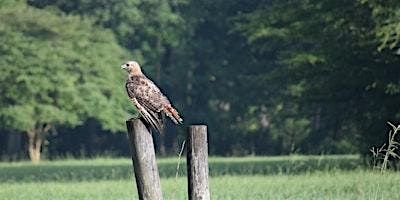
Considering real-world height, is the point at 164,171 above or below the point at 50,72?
below

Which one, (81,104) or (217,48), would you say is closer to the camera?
(81,104)

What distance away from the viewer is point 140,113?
36.3 ft

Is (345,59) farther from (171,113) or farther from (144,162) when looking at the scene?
(144,162)

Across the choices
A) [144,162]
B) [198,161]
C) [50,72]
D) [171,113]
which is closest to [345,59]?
[171,113]

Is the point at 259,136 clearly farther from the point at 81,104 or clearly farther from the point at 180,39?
the point at 81,104

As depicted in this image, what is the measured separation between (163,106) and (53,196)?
1031cm

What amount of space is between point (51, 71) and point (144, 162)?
41235mm

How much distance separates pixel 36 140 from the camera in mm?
53531

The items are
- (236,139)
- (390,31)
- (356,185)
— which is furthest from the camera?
→ (236,139)

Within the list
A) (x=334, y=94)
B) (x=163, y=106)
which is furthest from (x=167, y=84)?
(x=163, y=106)

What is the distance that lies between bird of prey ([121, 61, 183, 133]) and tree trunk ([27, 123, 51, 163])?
40.2 meters

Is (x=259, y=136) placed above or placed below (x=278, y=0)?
below

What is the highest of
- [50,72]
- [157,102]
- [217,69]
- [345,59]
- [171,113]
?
[217,69]

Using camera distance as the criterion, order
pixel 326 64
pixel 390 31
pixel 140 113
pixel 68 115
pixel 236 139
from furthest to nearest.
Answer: pixel 236 139 → pixel 68 115 → pixel 326 64 → pixel 390 31 → pixel 140 113
